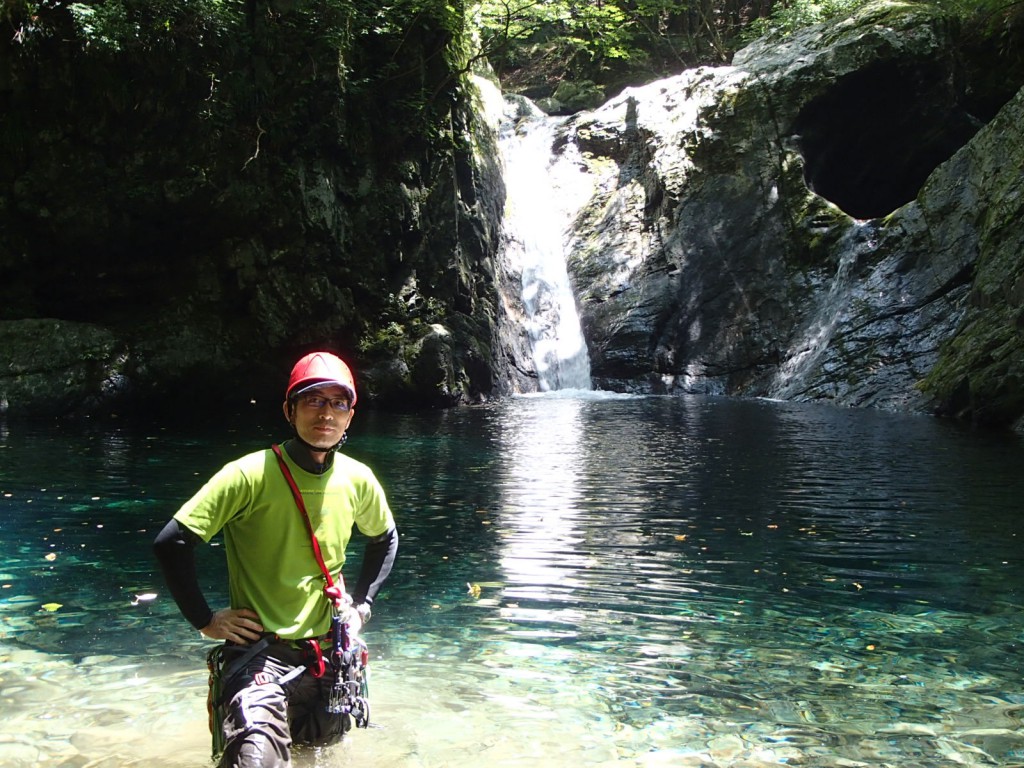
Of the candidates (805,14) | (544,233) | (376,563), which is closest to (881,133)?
(805,14)

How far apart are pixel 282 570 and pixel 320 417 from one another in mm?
495

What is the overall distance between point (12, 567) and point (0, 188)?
13310 mm

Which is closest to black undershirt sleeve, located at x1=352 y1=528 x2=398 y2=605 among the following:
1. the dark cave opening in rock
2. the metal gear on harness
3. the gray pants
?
the metal gear on harness

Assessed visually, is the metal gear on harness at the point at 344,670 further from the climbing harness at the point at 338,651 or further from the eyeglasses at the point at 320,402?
the eyeglasses at the point at 320,402

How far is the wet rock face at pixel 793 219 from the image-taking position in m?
20.4

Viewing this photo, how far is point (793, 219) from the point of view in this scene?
23688 mm

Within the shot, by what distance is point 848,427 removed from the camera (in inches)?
590

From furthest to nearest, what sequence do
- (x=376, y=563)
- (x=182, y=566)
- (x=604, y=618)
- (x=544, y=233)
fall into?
1. (x=544, y=233)
2. (x=604, y=618)
3. (x=376, y=563)
4. (x=182, y=566)

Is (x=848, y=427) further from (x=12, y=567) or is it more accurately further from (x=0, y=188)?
(x=0, y=188)

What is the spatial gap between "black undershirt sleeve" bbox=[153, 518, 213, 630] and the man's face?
47 cm

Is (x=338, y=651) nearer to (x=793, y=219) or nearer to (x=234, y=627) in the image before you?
(x=234, y=627)

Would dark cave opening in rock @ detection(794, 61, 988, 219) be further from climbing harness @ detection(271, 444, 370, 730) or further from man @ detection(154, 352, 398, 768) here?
climbing harness @ detection(271, 444, 370, 730)

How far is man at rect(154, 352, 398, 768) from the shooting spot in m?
2.55

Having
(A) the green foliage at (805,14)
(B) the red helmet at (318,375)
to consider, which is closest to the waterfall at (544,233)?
(A) the green foliage at (805,14)
